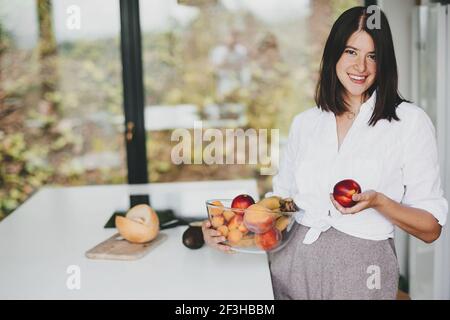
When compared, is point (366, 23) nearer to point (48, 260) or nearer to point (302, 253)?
point (302, 253)

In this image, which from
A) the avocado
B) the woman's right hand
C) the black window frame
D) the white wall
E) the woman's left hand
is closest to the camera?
the woman's left hand

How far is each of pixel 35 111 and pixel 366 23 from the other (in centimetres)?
215

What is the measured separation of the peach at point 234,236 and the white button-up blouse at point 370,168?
184 mm

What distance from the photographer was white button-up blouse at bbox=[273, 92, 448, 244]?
3.23 feet

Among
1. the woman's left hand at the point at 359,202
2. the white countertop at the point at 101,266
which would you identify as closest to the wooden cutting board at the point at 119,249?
the white countertop at the point at 101,266

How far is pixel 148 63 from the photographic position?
264 cm

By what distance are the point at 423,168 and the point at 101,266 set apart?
0.64m

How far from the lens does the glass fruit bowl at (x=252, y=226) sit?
0.91 meters

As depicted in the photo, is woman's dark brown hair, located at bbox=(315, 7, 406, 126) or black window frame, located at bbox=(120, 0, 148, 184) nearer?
woman's dark brown hair, located at bbox=(315, 7, 406, 126)

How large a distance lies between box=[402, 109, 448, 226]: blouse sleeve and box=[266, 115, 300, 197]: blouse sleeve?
28cm

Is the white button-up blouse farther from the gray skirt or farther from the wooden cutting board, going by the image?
the wooden cutting board

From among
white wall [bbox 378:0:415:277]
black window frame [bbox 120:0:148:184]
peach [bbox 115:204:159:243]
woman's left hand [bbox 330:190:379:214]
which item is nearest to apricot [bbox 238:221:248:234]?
woman's left hand [bbox 330:190:379:214]

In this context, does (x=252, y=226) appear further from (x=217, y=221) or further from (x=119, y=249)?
(x=119, y=249)

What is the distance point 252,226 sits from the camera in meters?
0.91
